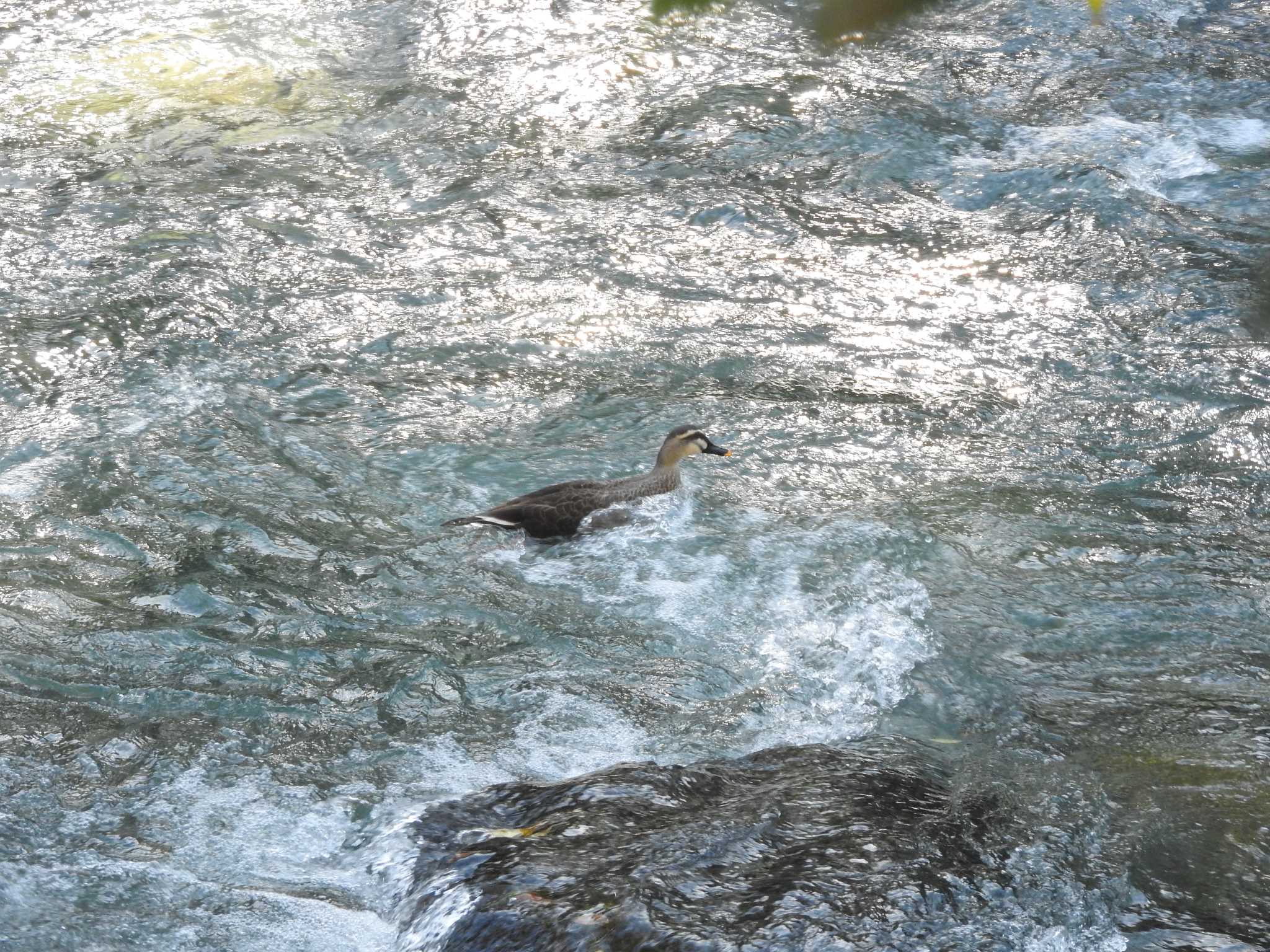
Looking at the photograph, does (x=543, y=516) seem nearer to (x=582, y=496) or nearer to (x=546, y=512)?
(x=546, y=512)

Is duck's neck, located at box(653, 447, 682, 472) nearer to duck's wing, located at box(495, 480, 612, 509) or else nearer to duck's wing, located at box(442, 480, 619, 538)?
duck's wing, located at box(495, 480, 612, 509)

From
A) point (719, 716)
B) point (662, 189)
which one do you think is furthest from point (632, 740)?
point (662, 189)

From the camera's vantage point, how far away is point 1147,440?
7547 mm

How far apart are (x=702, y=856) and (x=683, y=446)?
352 centimetres

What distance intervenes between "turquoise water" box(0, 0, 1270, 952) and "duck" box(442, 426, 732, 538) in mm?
118

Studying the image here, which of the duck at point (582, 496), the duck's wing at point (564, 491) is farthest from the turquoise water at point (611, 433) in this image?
the duck's wing at point (564, 491)

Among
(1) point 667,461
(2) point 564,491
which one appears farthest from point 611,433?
(2) point 564,491

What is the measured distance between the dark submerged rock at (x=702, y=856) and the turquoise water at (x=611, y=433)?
0.58 feet

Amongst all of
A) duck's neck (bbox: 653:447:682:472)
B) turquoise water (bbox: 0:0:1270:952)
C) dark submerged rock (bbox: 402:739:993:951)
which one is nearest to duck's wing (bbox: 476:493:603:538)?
turquoise water (bbox: 0:0:1270:952)

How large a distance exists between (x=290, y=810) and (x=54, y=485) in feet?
10.1

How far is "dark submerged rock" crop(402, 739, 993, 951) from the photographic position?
3754mm

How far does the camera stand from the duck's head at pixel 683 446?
24.1 feet

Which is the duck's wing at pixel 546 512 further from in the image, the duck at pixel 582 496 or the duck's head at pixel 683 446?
the duck's head at pixel 683 446

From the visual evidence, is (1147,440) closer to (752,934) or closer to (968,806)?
(968,806)
